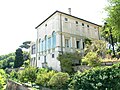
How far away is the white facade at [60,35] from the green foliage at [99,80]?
10474 millimetres

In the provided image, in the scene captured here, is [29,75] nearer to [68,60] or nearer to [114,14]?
[68,60]

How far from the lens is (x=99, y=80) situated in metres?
18.3

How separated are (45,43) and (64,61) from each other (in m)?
8.11

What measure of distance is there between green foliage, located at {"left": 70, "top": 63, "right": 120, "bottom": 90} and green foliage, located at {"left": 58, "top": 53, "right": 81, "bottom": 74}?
8.28 metres

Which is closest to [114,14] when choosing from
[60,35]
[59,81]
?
[59,81]

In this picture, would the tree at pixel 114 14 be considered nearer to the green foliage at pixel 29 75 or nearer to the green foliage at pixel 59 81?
the green foliage at pixel 59 81

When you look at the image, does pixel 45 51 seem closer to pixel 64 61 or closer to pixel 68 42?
pixel 68 42

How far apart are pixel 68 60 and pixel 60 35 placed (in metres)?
4.71

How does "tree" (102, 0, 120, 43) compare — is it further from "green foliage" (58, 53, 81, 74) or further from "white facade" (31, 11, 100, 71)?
"white facade" (31, 11, 100, 71)

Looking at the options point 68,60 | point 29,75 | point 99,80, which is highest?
point 68,60

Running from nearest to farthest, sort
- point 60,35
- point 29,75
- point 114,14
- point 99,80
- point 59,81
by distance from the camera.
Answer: point 99,80 → point 114,14 → point 59,81 → point 29,75 → point 60,35

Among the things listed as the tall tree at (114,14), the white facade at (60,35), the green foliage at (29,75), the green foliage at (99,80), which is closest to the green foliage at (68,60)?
the white facade at (60,35)

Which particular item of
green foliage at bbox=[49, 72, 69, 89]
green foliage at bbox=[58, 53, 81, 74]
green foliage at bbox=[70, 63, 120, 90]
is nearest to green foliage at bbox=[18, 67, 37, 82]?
green foliage at bbox=[58, 53, 81, 74]

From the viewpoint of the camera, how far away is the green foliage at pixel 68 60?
2818 cm
